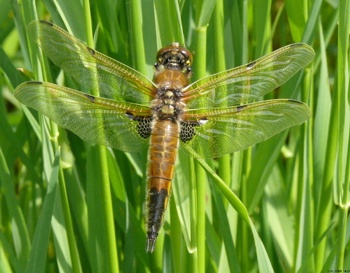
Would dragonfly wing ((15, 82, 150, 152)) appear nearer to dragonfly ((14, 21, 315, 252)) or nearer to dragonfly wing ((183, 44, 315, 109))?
dragonfly ((14, 21, 315, 252))

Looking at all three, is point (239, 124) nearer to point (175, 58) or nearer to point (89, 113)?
point (175, 58)

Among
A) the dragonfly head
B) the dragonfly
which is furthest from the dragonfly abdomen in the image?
the dragonfly head

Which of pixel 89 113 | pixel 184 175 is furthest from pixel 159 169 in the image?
pixel 89 113

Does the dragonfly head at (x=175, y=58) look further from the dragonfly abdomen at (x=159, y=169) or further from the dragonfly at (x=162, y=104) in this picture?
the dragonfly abdomen at (x=159, y=169)

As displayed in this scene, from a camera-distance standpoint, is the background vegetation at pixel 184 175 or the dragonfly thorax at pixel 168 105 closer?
the background vegetation at pixel 184 175

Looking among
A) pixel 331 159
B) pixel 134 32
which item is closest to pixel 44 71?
pixel 134 32

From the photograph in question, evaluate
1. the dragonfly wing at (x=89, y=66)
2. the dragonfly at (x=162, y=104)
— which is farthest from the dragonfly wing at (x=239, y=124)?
the dragonfly wing at (x=89, y=66)

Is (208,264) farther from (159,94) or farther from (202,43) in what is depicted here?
(202,43)
